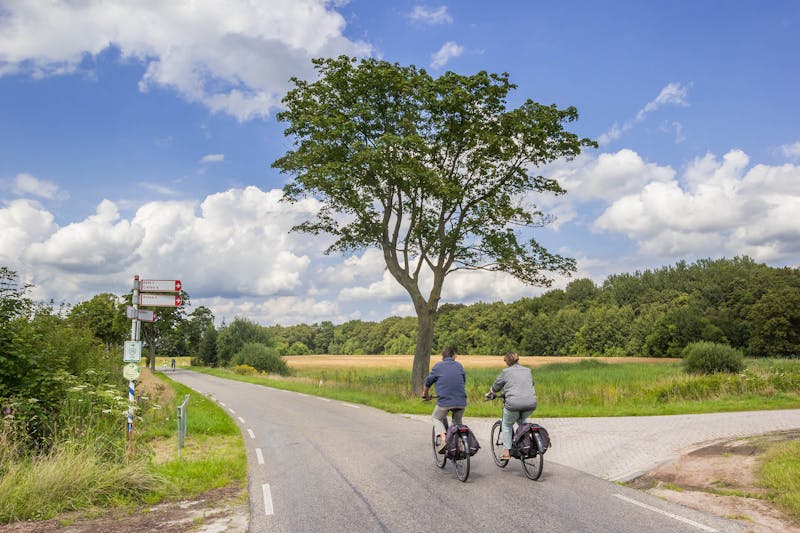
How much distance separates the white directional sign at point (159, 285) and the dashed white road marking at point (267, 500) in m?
4.16

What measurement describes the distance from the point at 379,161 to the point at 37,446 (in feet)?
48.5

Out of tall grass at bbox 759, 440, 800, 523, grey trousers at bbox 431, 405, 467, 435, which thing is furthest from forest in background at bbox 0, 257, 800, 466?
tall grass at bbox 759, 440, 800, 523

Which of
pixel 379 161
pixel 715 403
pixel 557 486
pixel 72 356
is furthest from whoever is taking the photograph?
pixel 379 161

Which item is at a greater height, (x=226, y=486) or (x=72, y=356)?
(x=72, y=356)

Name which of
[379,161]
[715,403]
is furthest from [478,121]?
[715,403]

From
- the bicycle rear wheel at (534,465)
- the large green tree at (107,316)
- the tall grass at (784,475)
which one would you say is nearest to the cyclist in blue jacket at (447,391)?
the bicycle rear wheel at (534,465)

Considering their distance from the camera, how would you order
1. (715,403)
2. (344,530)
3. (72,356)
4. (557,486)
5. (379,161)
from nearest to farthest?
(344,530), (557,486), (72,356), (715,403), (379,161)

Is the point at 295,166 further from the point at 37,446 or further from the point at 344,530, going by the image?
the point at 344,530

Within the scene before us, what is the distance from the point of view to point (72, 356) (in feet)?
46.7

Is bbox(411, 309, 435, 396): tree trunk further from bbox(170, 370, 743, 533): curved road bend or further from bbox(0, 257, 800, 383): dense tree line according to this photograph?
bbox(0, 257, 800, 383): dense tree line

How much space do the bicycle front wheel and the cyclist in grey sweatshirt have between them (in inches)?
30.6

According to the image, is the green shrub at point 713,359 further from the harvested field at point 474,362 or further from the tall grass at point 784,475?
the harvested field at point 474,362

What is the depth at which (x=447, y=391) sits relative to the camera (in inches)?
351

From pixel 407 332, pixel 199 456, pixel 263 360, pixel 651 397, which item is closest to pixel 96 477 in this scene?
pixel 199 456
